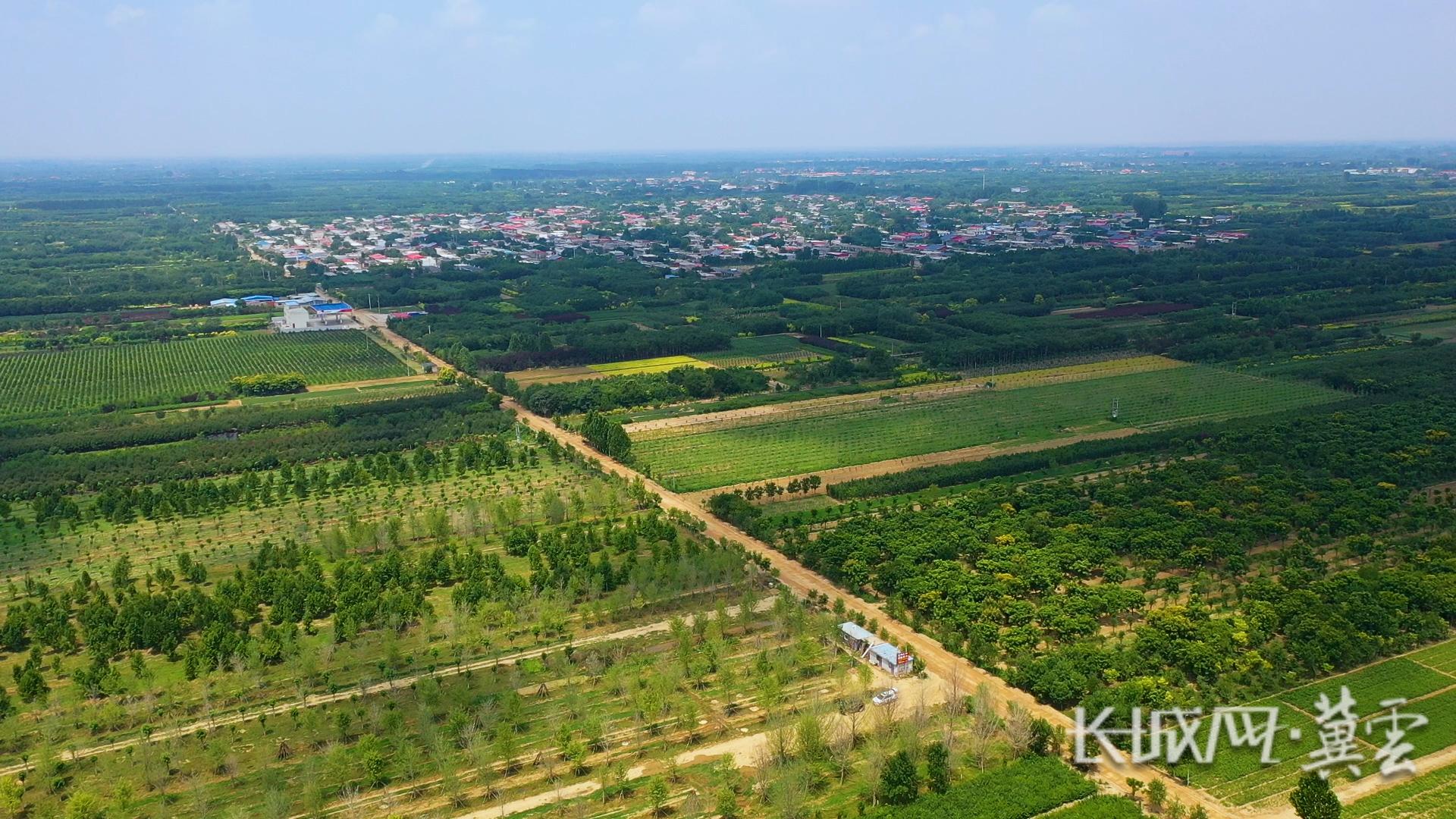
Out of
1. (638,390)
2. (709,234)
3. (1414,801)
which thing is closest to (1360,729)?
(1414,801)

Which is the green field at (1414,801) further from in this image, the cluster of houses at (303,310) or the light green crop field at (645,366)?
the cluster of houses at (303,310)

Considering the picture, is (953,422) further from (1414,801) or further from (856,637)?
(1414,801)

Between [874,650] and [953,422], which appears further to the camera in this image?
[953,422]

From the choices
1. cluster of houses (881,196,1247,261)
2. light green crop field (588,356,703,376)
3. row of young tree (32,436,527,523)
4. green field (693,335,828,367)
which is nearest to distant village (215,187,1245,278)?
cluster of houses (881,196,1247,261)

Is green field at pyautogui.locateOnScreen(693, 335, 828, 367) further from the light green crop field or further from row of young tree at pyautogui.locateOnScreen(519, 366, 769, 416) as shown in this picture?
row of young tree at pyautogui.locateOnScreen(519, 366, 769, 416)

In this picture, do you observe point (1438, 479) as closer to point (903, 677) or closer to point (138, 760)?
point (903, 677)

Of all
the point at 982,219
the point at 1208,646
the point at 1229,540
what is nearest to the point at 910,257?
the point at 982,219
